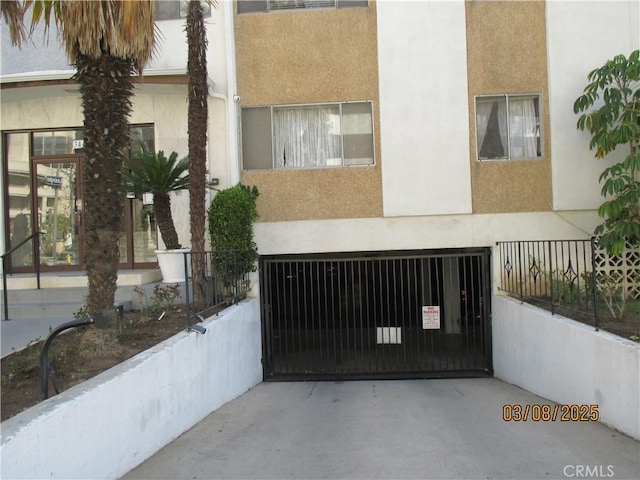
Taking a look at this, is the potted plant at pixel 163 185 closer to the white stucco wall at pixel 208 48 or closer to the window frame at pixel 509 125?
the white stucco wall at pixel 208 48

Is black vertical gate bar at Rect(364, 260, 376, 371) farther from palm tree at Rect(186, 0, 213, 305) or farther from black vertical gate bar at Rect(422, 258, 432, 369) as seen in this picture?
palm tree at Rect(186, 0, 213, 305)

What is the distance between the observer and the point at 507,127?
8.55 metres

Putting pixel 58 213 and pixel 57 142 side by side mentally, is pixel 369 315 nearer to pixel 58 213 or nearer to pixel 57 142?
pixel 58 213

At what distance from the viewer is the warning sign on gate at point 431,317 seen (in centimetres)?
896

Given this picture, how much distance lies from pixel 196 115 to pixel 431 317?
17.9 ft

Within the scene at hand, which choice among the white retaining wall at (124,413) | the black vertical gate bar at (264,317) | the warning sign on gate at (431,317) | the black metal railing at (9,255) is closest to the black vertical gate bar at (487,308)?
the warning sign on gate at (431,317)

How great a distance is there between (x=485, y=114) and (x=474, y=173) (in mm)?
1121

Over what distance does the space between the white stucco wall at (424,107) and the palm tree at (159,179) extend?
11.6 feet

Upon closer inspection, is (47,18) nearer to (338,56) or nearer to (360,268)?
(338,56)

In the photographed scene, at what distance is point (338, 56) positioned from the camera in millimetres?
8547

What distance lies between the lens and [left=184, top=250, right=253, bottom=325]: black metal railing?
6309mm

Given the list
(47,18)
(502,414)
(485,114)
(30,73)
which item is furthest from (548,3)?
(30,73)
